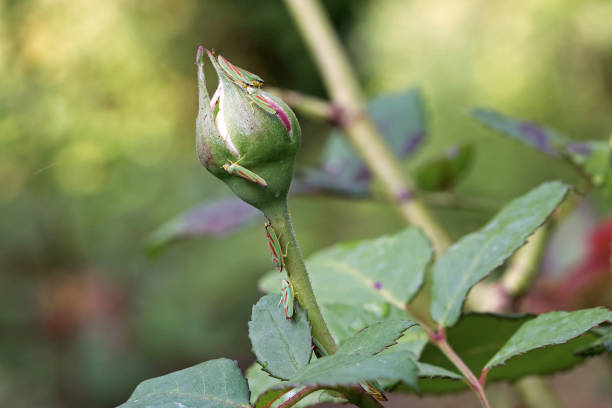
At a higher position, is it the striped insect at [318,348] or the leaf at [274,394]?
the striped insect at [318,348]

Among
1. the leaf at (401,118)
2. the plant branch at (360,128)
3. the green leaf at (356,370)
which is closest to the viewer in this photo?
the green leaf at (356,370)

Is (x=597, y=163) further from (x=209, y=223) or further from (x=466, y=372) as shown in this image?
(x=209, y=223)

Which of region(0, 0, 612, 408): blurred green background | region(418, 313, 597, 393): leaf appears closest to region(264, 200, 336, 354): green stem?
region(418, 313, 597, 393): leaf

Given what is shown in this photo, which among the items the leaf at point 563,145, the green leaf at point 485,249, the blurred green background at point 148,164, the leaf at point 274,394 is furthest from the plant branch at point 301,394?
the blurred green background at point 148,164

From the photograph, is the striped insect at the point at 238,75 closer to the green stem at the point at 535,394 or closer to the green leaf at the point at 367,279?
the green leaf at the point at 367,279

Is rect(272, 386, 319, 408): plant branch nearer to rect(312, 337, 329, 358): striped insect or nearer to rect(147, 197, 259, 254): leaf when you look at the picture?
rect(312, 337, 329, 358): striped insect

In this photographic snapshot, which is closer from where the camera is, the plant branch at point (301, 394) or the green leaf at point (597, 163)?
the plant branch at point (301, 394)

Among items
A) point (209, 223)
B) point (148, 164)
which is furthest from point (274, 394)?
point (148, 164)
